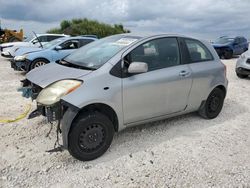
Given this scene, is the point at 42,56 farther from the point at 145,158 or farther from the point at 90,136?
the point at 145,158

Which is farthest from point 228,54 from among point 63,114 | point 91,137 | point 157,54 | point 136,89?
point 63,114

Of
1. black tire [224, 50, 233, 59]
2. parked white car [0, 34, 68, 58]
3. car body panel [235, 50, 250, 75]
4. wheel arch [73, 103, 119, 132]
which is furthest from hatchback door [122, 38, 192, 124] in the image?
black tire [224, 50, 233, 59]

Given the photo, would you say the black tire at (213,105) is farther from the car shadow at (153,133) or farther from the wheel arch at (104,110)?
the wheel arch at (104,110)

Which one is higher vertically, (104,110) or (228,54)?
(104,110)

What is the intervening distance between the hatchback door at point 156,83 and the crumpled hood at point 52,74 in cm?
67

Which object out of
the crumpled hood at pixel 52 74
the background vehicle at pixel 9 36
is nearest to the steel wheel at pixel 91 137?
the crumpled hood at pixel 52 74

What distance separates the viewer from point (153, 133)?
4.35 m

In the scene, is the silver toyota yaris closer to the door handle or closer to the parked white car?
the door handle

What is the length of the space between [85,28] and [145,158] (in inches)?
1093

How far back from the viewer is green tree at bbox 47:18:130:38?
29.2 m

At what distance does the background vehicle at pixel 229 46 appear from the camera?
57.0 feet

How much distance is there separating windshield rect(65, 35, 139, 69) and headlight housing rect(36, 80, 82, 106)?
47 centimetres

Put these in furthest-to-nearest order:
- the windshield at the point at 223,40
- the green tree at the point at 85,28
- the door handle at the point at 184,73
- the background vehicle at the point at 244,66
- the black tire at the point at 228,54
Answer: the green tree at the point at 85,28 < the windshield at the point at 223,40 < the black tire at the point at 228,54 < the background vehicle at the point at 244,66 < the door handle at the point at 184,73

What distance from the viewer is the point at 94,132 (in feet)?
11.4
